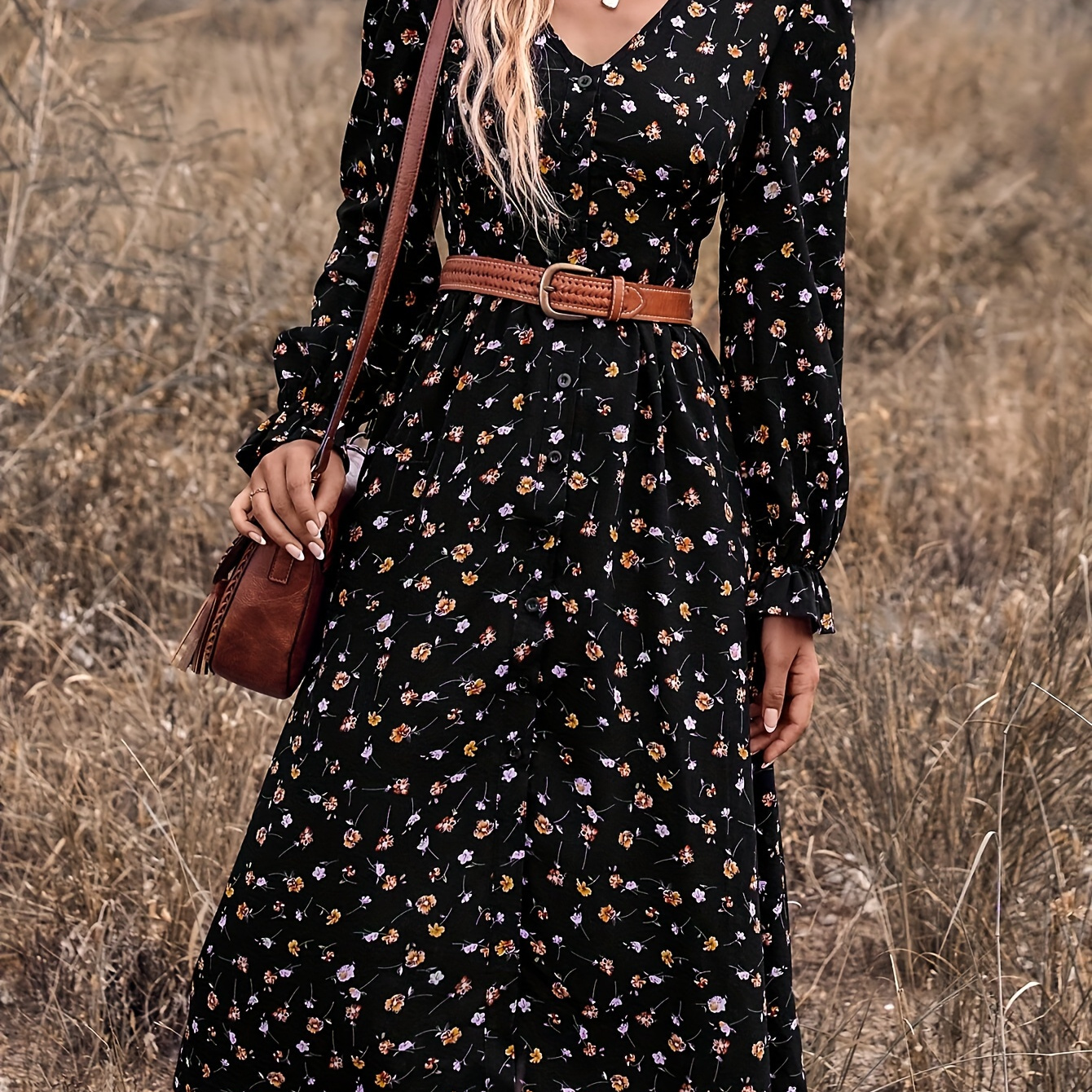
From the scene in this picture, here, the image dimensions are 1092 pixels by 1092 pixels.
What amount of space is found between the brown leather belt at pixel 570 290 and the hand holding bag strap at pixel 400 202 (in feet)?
0.32

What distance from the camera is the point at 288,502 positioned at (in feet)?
5.15

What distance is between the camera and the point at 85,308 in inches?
151

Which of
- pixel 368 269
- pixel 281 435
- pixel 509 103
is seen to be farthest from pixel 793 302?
pixel 281 435

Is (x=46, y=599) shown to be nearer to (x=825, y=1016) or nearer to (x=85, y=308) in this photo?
(x=85, y=308)

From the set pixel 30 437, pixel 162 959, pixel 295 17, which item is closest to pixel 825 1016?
pixel 162 959

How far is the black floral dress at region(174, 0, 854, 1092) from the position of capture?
4.96 ft

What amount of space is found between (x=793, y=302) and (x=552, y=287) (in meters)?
0.30

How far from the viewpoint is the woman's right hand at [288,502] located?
155cm

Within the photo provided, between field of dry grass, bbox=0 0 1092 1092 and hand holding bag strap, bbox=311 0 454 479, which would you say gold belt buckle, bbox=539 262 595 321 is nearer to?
hand holding bag strap, bbox=311 0 454 479

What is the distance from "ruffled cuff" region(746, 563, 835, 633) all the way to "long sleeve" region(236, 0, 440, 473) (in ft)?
1.67

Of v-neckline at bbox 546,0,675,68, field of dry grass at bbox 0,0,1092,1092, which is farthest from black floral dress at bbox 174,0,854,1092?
field of dry grass at bbox 0,0,1092,1092

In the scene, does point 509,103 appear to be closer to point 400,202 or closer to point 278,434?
point 400,202

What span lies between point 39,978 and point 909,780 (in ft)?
5.64

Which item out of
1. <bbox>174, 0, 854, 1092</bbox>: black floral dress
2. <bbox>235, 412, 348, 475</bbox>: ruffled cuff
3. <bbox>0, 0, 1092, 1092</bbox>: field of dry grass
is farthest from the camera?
<bbox>0, 0, 1092, 1092</bbox>: field of dry grass
